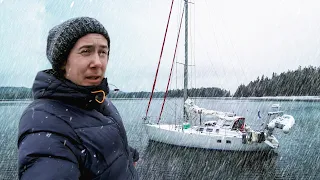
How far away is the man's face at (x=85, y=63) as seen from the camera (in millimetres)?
1308

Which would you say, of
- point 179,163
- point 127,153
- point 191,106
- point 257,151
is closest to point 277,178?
point 257,151

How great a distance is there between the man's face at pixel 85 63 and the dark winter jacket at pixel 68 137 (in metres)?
0.06

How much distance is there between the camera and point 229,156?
1878 centimetres

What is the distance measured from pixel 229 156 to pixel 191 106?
4.72 metres

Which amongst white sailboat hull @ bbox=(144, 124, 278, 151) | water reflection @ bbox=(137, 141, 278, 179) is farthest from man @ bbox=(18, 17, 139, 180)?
white sailboat hull @ bbox=(144, 124, 278, 151)

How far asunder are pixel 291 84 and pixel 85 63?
478 feet

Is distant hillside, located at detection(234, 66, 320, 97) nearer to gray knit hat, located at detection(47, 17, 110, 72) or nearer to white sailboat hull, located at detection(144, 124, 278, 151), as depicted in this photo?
white sailboat hull, located at detection(144, 124, 278, 151)

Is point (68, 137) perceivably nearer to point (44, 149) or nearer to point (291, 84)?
point (44, 149)

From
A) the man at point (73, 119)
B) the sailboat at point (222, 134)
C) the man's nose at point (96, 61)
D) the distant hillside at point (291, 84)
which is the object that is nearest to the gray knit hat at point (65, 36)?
the man at point (73, 119)

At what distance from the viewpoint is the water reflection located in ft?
52.5

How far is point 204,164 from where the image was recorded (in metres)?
17.8

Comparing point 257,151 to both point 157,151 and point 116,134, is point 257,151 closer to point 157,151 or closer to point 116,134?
point 157,151

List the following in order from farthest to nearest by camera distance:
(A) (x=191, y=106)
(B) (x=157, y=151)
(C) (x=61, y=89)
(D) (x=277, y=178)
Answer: (B) (x=157, y=151) < (A) (x=191, y=106) < (D) (x=277, y=178) < (C) (x=61, y=89)

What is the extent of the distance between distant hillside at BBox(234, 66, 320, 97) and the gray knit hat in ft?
466
